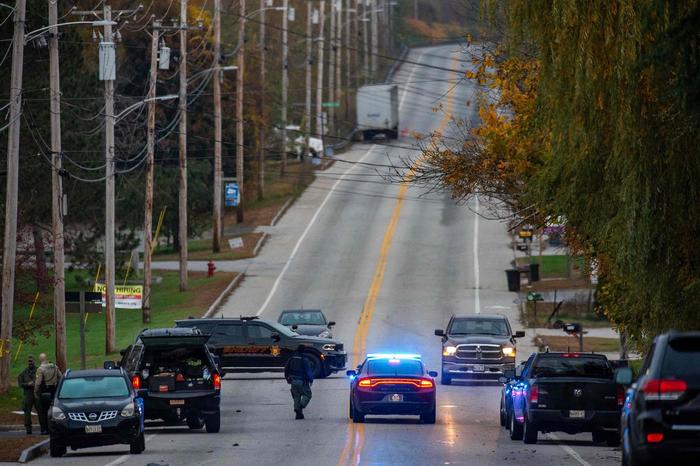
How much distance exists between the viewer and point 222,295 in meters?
61.9

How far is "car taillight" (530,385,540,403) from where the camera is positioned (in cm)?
2623

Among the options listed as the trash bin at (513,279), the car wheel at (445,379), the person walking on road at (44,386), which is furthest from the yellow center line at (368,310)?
the person walking on road at (44,386)

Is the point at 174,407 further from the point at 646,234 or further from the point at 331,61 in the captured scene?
the point at 331,61

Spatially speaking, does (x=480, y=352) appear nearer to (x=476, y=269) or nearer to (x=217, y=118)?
(x=476, y=269)

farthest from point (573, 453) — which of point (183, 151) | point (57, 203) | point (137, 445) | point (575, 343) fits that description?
point (183, 151)

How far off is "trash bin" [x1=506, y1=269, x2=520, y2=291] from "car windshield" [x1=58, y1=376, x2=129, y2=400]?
127ft

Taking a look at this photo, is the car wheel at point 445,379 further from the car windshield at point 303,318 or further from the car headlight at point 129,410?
the car headlight at point 129,410

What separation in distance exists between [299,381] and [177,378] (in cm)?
333

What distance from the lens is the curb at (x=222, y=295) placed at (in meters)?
57.2

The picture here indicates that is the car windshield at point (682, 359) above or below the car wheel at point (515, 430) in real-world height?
above

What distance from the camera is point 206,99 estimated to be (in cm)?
8331

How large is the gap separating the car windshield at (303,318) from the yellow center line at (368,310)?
1.64 m

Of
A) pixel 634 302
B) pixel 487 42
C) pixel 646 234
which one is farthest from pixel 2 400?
pixel 646 234

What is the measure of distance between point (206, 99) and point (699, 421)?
7020cm
